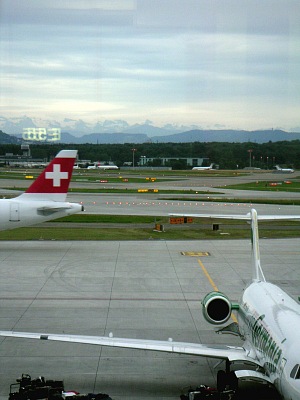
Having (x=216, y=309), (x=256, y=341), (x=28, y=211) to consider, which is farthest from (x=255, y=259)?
(x=28, y=211)

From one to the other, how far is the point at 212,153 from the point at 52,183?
194ft

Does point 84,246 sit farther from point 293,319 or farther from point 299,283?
point 293,319

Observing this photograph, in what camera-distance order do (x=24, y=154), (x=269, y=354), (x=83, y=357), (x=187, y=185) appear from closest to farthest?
(x=269, y=354) < (x=83, y=357) < (x=24, y=154) < (x=187, y=185)

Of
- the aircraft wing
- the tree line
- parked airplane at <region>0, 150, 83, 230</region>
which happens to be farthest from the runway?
the aircraft wing

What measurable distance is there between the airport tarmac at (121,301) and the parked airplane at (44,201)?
187cm

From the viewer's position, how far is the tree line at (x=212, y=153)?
8344cm

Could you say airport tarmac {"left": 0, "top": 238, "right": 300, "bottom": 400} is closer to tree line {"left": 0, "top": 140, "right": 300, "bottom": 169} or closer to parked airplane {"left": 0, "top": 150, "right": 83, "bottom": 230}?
parked airplane {"left": 0, "top": 150, "right": 83, "bottom": 230}

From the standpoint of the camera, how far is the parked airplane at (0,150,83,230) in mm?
33703

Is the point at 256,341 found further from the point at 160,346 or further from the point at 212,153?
the point at 212,153

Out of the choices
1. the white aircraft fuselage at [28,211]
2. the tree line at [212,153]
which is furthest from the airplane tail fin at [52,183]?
the tree line at [212,153]

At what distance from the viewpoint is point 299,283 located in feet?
88.6

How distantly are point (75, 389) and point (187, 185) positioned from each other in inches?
2880

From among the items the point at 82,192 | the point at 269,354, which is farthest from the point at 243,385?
the point at 82,192

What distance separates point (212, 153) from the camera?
91.3 metres
